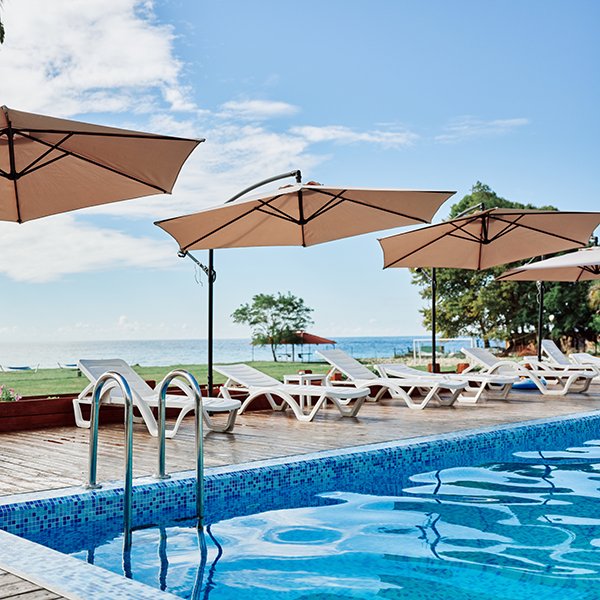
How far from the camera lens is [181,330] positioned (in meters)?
57.4

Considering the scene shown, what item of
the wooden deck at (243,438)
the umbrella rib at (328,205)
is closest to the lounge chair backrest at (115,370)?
the wooden deck at (243,438)

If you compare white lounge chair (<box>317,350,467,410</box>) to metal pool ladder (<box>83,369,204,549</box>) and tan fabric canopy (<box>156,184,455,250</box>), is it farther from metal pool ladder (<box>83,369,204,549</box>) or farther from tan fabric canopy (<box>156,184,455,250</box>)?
metal pool ladder (<box>83,369,204,549</box>)

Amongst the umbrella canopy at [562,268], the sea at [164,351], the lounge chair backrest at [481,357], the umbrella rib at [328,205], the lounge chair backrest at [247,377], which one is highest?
A: the umbrella rib at [328,205]

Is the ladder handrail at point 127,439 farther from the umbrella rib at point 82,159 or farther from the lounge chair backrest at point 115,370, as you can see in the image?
the lounge chair backrest at point 115,370

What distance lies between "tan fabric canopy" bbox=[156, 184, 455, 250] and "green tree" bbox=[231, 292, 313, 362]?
5064cm

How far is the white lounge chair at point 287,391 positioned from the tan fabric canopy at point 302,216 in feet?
5.43

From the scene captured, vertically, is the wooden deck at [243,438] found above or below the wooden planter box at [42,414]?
below

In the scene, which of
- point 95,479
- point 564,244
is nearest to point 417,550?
point 95,479

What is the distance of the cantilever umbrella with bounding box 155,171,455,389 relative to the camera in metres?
6.78

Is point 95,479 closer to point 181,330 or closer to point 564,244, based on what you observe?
point 564,244

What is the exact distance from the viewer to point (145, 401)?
21.5 ft

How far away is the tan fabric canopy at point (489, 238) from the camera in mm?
8547

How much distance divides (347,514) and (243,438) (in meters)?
1.99

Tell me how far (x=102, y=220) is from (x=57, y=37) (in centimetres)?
2722
